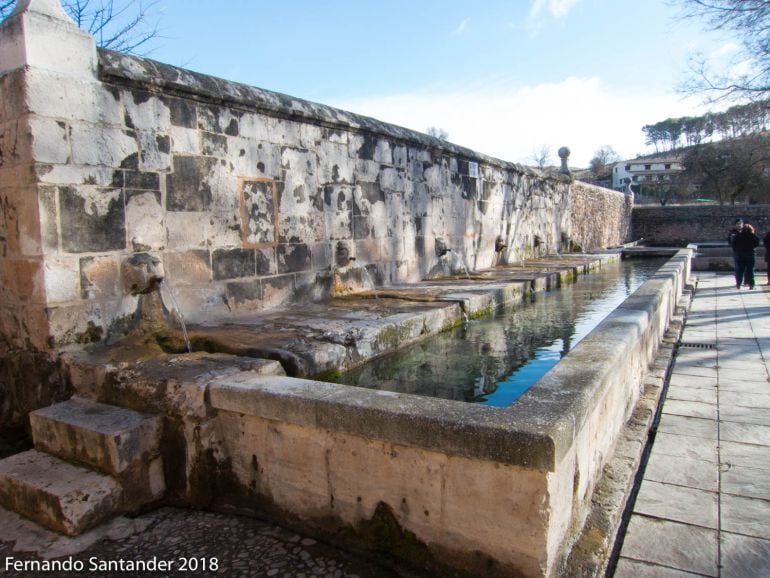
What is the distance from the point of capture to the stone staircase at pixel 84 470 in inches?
82.3

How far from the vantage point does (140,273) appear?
3.13 meters

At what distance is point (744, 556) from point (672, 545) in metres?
0.23

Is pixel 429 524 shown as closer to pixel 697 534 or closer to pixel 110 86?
pixel 697 534

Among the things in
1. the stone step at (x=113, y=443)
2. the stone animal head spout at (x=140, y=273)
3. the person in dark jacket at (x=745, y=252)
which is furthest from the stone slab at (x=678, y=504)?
the person in dark jacket at (x=745, y=252)

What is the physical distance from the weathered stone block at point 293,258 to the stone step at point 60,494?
2.33 m

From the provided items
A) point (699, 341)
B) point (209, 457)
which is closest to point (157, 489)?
point (209, 457)

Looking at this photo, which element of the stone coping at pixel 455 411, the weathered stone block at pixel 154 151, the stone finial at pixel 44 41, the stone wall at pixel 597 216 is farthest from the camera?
the stone wall at pixel 597 216

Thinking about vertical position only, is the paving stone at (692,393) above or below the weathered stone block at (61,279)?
below

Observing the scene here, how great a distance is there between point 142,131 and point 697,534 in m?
3.51

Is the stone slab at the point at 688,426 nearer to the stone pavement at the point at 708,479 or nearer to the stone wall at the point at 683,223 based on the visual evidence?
the stone pavement at the point at 708,479

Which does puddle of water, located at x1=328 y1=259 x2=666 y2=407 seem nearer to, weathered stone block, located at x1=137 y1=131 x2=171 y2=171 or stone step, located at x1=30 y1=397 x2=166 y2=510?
stone step, located at x1=30 y1=397 x2=166 y2=510

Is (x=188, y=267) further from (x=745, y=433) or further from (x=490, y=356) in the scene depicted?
(x=745, y=433)

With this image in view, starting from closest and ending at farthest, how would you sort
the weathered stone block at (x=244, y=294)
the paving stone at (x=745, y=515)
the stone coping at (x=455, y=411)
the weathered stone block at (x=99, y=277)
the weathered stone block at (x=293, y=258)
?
the stone coping at (x=455, y=411) < the paving stone at (x=745, y=515) < the weathered stone block at (x=99, y=277) < the weathered stone block at (x=244, y=294) < the weathered stone block at (x=293, y=258)

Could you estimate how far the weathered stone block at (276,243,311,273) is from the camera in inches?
172
